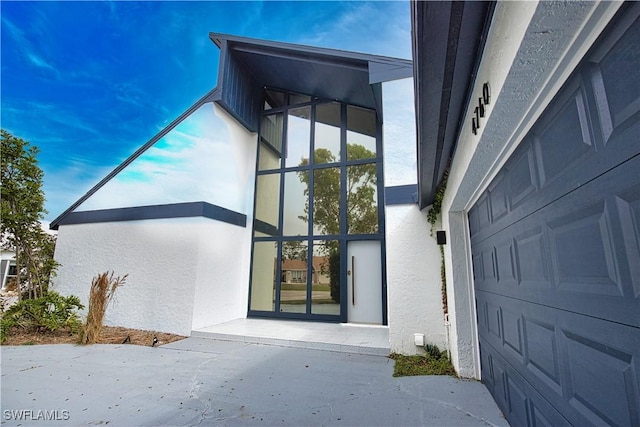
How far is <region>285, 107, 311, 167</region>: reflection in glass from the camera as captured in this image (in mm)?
8117

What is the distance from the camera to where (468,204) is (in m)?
3.47

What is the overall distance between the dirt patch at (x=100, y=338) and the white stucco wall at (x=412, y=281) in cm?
440

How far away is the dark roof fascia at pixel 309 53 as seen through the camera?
585 cm

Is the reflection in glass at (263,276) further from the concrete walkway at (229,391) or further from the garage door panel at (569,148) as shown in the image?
the garage door panel at (569,148)

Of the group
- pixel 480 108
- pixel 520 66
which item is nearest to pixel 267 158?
pixel 480 108

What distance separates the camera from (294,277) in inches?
284

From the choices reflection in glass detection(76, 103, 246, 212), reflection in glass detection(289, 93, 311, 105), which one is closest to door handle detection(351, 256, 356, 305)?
reflection in glass detection(76, 103, 246, 212)

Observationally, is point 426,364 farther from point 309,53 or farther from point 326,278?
point 309,53

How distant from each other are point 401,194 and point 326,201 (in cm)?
282

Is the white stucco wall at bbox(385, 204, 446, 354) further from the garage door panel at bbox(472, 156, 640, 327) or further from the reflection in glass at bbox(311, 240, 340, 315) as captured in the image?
the garage door panel at bbox(472, 156, 640, 327)

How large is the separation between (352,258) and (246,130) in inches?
193

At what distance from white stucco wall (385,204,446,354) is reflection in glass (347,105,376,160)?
2.85 meters

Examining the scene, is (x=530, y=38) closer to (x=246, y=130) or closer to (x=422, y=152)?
(x=422, y=152)

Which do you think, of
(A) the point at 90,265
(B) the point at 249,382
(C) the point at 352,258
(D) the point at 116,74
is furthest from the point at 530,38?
(D) the point at 116,74
